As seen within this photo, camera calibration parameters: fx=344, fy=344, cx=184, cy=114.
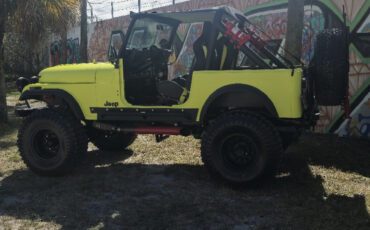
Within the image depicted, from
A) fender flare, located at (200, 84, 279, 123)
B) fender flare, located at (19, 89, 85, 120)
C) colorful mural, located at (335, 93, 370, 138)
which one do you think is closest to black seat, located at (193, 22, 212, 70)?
fender flare, located at (200, 84, 279, 123)

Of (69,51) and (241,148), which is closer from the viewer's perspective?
(241,148)

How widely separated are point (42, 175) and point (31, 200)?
3.18ft

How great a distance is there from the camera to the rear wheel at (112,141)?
6071 millimetres

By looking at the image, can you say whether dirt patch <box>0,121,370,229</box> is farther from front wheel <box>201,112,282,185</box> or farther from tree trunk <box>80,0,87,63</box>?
tree trunk <box>80,0,87,63</box>

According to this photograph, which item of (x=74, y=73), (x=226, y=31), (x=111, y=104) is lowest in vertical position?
(x=111, y=104)

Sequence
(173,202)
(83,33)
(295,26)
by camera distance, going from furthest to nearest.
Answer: (83,33)
(295,26)
(173,202)

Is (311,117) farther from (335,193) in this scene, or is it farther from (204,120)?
(204,120)

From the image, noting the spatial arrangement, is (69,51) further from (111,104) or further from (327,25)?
(111,104)

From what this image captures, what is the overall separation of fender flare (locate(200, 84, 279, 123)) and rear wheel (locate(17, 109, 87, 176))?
1.83 m

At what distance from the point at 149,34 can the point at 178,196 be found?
245 centimetres

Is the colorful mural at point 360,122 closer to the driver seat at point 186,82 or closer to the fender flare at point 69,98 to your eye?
the driver seat at point 186,82

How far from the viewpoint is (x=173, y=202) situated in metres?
3.89

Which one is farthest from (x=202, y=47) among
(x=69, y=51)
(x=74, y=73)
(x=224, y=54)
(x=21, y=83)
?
(x=69, y=51)

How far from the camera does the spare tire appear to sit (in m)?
4.07
